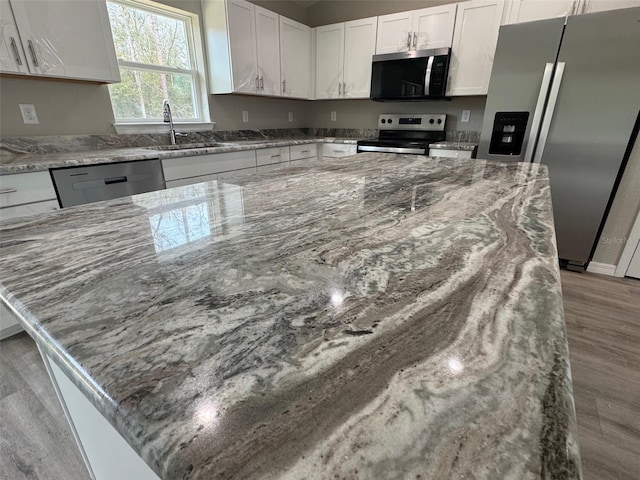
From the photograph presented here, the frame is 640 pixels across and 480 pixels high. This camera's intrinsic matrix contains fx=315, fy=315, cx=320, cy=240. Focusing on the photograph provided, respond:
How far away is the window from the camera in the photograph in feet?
8.42

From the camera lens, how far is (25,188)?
1688 millimetres

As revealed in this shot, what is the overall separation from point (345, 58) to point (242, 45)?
1215 mm

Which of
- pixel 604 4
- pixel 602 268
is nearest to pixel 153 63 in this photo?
pixel 604 4

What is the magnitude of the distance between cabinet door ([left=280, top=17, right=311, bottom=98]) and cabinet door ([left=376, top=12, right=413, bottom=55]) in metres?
0.88

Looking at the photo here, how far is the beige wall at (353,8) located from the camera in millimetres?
3352

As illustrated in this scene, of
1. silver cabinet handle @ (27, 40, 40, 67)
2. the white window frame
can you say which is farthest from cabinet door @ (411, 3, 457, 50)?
silver cabinet handle @ (27, 40, 40, 67)

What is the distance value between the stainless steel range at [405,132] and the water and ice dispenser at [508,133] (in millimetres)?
652

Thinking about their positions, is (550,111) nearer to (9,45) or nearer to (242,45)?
(242,45)

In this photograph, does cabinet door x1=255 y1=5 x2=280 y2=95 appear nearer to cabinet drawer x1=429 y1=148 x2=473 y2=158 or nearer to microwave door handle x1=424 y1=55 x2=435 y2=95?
microwave door handle x1=424 y1=55 x2=435 y2=95

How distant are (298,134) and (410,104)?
→ 1.53m

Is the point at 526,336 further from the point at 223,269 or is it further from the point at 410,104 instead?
the point at 410,104

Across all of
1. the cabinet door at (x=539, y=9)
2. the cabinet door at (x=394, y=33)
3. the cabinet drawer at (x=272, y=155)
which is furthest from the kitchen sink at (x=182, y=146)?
the cabinet door at (x=539, y=9)

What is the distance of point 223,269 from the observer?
0.54 meters

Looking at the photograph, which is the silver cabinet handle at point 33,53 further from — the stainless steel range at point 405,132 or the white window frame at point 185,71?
the stainless steel range at point 405,132
